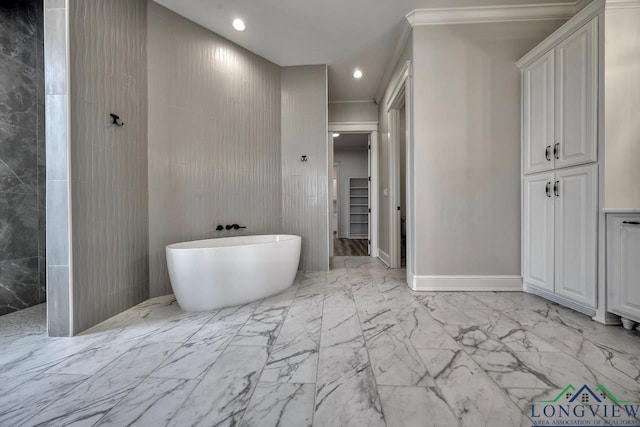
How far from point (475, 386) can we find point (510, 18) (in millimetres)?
3089

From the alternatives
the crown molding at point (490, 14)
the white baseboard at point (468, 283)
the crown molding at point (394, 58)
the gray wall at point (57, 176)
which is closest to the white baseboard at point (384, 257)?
the white baseboard at point (468, 283)

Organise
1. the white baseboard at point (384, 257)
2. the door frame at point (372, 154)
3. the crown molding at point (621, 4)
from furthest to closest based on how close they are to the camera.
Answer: the door frame at point (372, 154) → the white baseboard at point (384, 257) → the crown molding at point (621, 4)

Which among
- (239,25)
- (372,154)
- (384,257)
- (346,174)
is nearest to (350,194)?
(346,174)

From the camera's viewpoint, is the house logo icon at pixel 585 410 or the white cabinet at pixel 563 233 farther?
the white cabinet at pixel 563 233

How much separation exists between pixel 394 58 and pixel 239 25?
1822mm

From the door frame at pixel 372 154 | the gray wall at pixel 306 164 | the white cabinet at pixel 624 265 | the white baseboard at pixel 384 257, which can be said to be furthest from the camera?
the door frame at pixel 372 154

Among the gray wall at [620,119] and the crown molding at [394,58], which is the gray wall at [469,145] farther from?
the gray wall at [620,119]

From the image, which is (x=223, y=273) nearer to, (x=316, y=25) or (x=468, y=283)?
(x=468, y=283)

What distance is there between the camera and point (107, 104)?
1.89m

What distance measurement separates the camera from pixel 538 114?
2154 millimetres

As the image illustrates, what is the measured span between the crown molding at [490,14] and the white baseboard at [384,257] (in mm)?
2761

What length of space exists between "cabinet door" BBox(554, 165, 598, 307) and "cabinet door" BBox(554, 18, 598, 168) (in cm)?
12

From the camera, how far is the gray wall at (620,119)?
1.67 metres

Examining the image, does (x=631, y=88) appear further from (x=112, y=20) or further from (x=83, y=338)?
(x=83, y=338)
